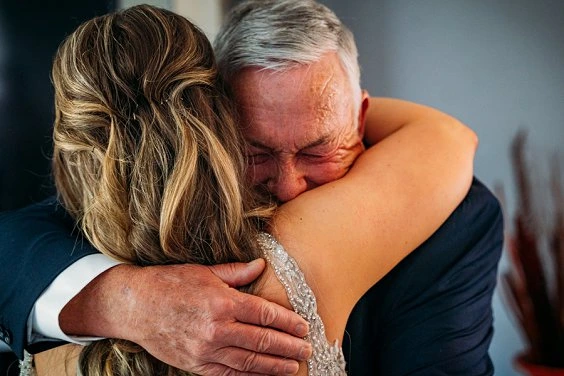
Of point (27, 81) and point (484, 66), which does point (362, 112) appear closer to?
point (27, 81)

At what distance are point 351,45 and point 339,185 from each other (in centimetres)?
40

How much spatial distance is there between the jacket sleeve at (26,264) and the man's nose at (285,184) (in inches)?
14.5

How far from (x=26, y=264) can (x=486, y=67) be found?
183cm

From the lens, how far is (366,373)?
149cm

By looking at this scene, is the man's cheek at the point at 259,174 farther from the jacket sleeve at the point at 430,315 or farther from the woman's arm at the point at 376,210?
the jacket sleeve at the point at 430,315

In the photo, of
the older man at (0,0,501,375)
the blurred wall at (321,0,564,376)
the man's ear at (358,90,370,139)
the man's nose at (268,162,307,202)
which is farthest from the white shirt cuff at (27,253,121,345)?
the blurred wall at (321,0,564,376)

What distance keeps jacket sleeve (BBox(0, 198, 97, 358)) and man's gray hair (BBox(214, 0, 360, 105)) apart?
0.45 metres

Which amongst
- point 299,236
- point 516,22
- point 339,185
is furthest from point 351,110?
point 516,22

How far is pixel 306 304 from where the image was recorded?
1.21 metres

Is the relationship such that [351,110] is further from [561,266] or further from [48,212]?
[561,266]

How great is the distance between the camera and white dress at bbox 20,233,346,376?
1.20 meters

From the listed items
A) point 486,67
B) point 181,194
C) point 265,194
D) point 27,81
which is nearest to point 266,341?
point 181,194

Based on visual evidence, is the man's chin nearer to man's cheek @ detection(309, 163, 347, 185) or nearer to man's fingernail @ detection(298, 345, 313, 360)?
man's cheek @ detection(309, 163, 347, 185)

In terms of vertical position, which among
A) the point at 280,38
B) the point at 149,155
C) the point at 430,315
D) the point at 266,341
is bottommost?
the point at 430,315
